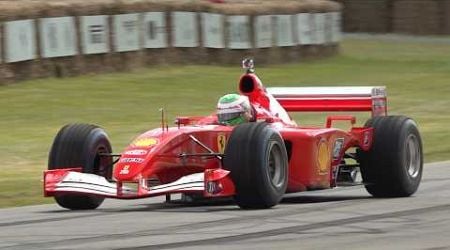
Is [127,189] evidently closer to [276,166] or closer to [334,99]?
[276,166]

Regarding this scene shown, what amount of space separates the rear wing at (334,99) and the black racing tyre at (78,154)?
7.97 ft

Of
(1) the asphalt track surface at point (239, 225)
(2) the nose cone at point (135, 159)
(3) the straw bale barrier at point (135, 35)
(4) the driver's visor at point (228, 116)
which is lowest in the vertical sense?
(1) the asphalt track surface at point (239, 225)

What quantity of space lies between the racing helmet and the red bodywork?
0.53 ft

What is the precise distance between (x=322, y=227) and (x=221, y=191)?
1164 mm

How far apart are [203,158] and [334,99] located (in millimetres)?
2515

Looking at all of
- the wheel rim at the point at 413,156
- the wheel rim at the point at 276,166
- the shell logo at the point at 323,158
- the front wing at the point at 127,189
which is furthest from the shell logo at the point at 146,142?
the wheel rim at the point at 413,156

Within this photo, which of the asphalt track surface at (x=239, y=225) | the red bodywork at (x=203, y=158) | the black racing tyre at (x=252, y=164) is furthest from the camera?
the red bodywork at (x=203, y=158)

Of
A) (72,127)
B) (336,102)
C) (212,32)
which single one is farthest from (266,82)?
(72,127)

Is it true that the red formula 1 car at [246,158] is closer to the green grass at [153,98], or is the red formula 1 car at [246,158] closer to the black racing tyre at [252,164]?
the black racing tyre at [252,164]

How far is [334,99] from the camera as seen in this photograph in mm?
14078

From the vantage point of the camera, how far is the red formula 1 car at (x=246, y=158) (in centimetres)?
1136

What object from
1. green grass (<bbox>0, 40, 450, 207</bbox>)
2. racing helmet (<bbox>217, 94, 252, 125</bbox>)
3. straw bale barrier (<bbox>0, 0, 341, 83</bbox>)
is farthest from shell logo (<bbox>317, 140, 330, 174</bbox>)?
straw bale barrier (<bbox>0, 0, 341, 83</bbox>)

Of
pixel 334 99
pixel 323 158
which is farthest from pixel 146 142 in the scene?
pixel 334 99

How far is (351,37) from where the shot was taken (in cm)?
5025
